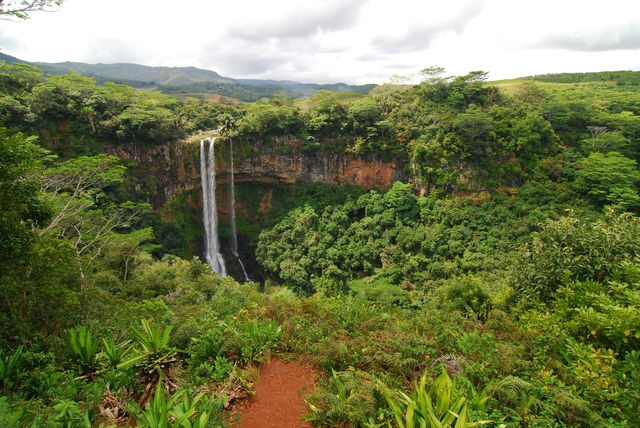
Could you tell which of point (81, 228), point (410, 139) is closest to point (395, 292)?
point (410, 139)

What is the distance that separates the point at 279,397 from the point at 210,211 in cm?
2265

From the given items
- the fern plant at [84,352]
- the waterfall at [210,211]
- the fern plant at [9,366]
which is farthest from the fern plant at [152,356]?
the waterfall at [210,211]

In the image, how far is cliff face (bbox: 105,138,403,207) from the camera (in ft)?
75.9

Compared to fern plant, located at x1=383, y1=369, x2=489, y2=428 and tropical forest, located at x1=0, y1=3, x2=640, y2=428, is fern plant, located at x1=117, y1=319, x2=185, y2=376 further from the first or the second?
fern plant, located at x1=383, y1=369, x2=489, y2=428

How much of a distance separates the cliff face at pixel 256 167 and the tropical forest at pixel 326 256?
0.49ft

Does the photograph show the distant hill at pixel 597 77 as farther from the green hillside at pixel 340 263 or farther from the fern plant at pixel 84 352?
the fern plant at pixel 84 352

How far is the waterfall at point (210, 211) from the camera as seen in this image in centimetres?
2427

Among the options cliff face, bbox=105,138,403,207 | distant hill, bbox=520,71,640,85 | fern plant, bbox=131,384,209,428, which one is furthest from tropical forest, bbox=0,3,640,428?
distant hill, bbox=520,71,640,85

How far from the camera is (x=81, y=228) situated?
11562mm

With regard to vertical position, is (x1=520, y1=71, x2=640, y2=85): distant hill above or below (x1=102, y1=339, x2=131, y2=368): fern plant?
above

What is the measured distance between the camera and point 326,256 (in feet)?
70.0

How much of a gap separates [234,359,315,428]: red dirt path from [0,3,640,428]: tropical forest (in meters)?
0.09

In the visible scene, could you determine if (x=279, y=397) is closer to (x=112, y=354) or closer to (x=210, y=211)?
(x=112, y=354)

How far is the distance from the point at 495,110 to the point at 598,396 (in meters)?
22.2
